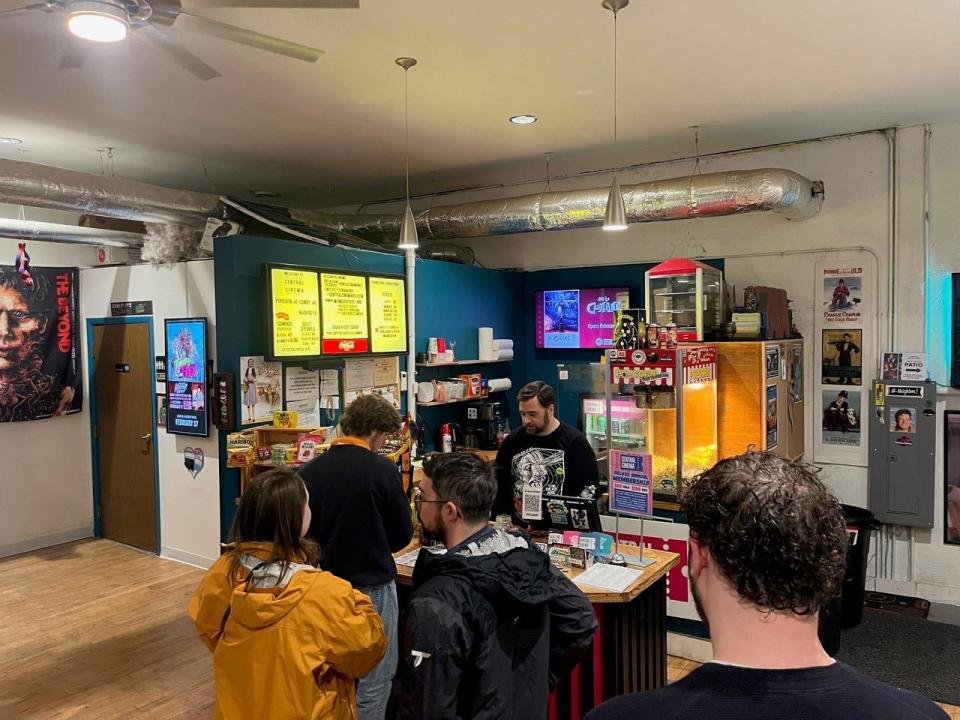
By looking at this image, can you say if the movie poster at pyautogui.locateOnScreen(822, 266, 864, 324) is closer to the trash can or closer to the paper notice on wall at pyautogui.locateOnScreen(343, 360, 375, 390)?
the trash can

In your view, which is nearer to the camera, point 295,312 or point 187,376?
point 295,312

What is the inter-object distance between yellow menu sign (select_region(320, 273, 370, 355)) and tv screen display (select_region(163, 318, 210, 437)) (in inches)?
37.0

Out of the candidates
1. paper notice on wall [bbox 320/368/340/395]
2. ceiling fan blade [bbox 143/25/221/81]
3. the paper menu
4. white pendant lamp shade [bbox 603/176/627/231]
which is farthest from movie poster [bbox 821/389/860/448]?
ceiling fan blade [bbox 143/25/221/81]

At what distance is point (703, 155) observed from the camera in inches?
244

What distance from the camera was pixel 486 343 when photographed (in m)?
7.09

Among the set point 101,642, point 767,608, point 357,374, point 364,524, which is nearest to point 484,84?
point 357,374

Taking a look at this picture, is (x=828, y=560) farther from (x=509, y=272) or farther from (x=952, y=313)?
(x=509, y=272)

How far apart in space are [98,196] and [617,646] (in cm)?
455

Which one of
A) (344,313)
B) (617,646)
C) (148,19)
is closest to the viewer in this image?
(148,19)

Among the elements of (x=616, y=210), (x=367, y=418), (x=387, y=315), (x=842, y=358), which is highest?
(x=616, y=210)

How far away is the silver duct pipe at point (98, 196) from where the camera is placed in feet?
15.3

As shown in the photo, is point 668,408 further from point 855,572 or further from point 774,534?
point 774,534

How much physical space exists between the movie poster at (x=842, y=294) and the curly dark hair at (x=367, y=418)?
4.22 metres

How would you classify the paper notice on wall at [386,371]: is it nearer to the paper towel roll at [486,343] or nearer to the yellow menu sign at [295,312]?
the yellow menu sign at [295,312]
